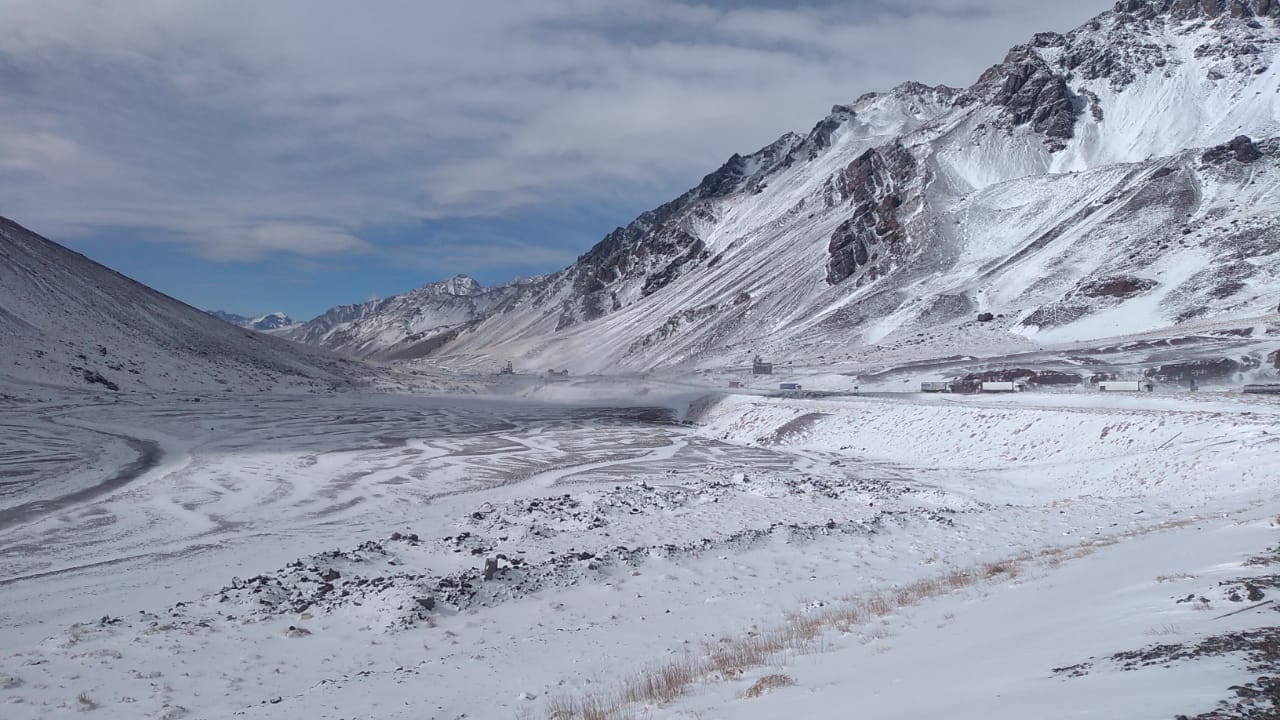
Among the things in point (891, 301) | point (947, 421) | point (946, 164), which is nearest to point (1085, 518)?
point (947, 421)

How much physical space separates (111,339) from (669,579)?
9330 cm

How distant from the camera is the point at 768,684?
9.05m

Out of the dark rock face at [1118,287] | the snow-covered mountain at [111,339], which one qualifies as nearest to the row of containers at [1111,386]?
the dark rock face at [1118,287]

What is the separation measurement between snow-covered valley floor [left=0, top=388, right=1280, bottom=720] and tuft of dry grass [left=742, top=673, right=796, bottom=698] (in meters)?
0.08

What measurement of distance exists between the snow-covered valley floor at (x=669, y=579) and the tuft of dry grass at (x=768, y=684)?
0.27ft

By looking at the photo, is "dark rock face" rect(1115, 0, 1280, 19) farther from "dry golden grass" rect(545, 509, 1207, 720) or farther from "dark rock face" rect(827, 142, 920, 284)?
"dry golden grass" rect(545, 509, 1207, 720)

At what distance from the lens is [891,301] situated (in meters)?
141

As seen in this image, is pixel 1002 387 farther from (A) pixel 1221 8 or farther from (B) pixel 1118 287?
(A) pixel 1221 8

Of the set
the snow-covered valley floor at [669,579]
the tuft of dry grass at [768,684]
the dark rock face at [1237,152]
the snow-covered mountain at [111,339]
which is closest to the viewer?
the snow-covered valley floor at [669,579]

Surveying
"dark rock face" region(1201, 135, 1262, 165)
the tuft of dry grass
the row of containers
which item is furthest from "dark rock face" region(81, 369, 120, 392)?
"dark rock face" region(1201, 135, 1262, 165)

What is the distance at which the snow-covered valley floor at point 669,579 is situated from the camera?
852 cm

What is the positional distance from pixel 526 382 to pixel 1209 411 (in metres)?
100

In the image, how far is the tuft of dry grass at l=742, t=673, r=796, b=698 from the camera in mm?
8841

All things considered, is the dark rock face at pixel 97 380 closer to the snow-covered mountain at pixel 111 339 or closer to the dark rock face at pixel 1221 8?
the snow-covered mountain at pixel 111 339
